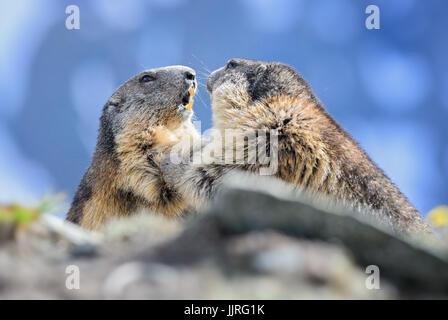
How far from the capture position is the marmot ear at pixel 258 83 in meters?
10.9

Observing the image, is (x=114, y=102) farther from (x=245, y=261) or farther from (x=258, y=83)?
(x=245, y=261)

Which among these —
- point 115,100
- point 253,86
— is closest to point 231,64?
point 253,86

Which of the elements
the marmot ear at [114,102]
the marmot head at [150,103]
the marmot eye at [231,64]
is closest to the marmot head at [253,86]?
the marmot eye at [231,64]

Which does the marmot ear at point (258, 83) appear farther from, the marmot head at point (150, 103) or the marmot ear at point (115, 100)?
the marmot ear at point (115, 100)

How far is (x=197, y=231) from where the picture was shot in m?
5.49

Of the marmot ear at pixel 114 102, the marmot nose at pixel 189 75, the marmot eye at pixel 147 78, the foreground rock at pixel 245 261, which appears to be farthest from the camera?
the marmot eye at pixel 147 78

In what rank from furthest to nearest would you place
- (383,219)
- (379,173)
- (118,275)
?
(379,173) < (383,219) < (118,275)

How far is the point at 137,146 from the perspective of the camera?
37.6 feet

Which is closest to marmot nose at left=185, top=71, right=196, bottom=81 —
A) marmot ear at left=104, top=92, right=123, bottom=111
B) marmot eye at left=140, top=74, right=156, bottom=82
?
marmot eye at left=140, top=74, right=156, bottom=82

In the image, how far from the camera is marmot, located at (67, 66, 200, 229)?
10883 millimetres

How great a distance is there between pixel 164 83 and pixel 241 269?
8422mm

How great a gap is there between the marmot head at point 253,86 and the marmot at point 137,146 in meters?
1.10
